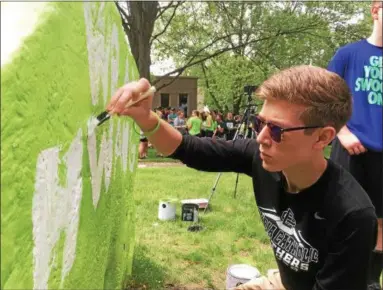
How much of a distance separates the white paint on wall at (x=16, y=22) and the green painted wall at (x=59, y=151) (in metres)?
0.01

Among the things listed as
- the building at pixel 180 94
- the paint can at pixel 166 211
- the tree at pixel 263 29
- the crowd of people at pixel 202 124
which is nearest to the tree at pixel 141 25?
the crowd of people at pixel 202 124

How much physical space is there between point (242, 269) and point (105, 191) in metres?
1.58

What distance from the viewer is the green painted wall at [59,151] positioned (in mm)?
993

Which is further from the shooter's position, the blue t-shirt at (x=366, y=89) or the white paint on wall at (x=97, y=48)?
the blue t-shirt at (x=366, y=89)

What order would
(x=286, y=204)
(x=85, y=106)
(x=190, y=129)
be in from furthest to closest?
(x=190, y=129)
(x=286, y=204)
(x=85, y=106)

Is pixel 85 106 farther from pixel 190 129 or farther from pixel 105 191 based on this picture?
pixel 190 129

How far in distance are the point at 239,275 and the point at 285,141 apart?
1.68 meters

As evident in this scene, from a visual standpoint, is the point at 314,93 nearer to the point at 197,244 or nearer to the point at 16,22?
the point at 16,22

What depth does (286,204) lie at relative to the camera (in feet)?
6.76

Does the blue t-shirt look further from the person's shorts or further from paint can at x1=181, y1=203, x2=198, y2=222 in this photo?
paint can at x1=181, y1=203, x2=198, y2=222

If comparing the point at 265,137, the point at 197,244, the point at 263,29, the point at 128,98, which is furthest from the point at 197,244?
the point at 263,29

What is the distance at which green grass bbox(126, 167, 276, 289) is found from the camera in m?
3.89

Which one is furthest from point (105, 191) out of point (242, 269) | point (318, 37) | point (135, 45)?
point (318, 37)

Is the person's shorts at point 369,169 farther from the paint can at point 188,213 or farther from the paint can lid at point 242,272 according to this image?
the paint can at point 188,213
